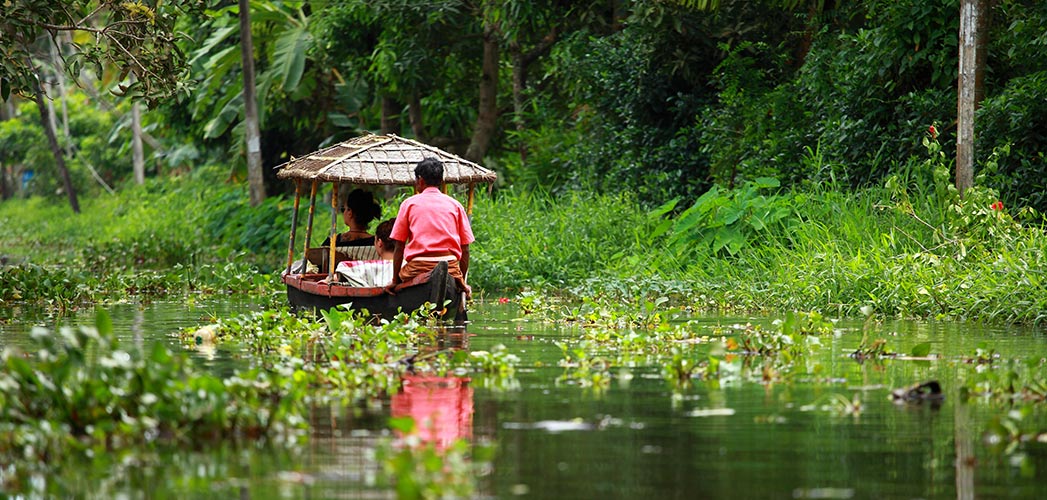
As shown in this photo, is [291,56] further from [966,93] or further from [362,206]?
[966,93]

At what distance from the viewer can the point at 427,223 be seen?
13.1 meters

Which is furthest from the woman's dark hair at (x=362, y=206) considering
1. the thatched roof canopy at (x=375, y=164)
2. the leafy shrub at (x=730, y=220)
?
the leafy shrub at (x=730, y=220)

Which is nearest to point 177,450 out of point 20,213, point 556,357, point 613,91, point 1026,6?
point 556,357

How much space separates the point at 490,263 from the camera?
1925 centimetres

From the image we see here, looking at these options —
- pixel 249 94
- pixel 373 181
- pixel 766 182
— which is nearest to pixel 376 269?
pixel 373 181

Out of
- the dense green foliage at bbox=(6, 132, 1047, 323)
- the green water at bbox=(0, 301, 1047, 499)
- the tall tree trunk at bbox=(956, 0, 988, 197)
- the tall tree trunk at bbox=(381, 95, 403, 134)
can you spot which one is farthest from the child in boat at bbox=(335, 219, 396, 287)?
the tall tree trunk at bbox=(381, 95, 403, 134)

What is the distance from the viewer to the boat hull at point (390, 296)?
42.3ft

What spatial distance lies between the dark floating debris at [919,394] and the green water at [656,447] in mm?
59

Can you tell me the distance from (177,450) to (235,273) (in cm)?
1384

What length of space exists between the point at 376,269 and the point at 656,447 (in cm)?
836

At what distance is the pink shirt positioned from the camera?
13.1m

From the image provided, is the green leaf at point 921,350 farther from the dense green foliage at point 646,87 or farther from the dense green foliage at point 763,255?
the dense green foliage at point 646,87

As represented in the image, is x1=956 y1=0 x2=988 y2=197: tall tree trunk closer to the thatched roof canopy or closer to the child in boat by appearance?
the thatched roof canopy

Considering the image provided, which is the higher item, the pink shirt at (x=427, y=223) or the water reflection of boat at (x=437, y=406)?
the pink shirt at (x=427, y=223)
